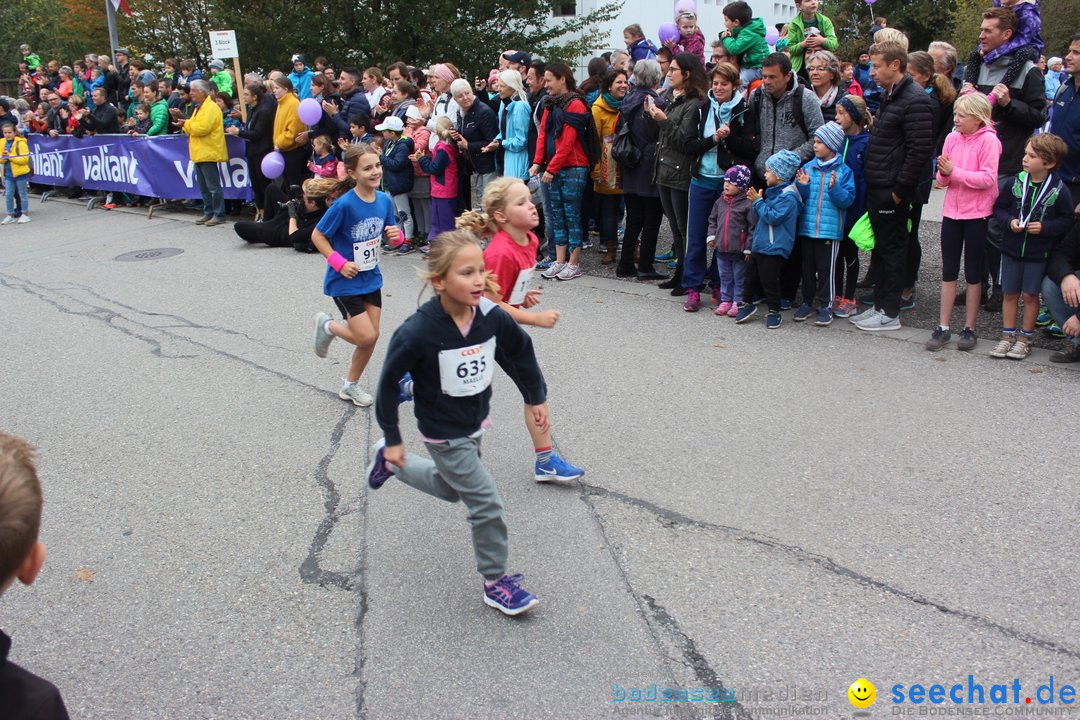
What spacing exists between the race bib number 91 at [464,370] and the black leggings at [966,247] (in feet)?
14.6

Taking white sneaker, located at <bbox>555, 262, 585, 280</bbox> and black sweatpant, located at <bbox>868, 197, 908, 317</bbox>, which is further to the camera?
white sneaker, located at <bbox>555, 262, 585, 280</bbox>

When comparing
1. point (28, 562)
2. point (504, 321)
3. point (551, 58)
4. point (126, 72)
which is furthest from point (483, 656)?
point (551, 58)

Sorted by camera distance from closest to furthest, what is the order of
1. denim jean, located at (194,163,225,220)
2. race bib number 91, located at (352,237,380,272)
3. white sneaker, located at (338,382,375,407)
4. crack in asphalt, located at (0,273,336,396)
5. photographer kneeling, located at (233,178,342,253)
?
race bib number 91, located at (352,237,380,272), white sneaker, located at (338,382,375,407), crack in asphalt, located at (0,273,336,396), photographer kneeling, located at (233,178,342,253), denim jean, located at (194,163,225,220)

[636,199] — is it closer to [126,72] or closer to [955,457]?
[955,457]

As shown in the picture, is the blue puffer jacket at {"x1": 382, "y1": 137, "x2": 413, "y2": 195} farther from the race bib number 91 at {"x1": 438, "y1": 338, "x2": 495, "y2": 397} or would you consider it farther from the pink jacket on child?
the race bib number 91 at {"x1": 438, "y1": 338, "x2": 495, "y2": 397}

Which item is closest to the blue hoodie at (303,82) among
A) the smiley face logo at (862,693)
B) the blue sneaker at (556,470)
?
the blue sneaker at (556,470)

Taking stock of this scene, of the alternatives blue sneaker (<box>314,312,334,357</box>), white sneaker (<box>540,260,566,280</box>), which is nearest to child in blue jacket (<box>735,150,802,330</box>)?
white sneaker (<box>540,260,566,280</box>)

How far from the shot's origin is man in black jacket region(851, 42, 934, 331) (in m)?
6.53

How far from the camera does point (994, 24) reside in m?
6.93

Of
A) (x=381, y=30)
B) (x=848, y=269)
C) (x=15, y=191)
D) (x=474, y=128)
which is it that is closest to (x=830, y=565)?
(x=848, y=269)

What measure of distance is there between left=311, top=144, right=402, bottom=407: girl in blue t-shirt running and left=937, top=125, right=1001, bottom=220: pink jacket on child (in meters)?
4.04

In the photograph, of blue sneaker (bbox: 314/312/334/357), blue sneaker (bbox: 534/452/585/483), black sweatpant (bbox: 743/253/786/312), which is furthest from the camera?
black sweatpant (bbox: 743/253/786/312)

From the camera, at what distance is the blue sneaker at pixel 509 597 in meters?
3.46

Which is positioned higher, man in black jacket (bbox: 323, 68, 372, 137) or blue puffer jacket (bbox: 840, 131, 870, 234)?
man in black jacket (bbox: 323, 68, 372, 137)
